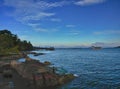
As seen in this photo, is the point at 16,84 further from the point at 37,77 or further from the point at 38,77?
the point at 38,77

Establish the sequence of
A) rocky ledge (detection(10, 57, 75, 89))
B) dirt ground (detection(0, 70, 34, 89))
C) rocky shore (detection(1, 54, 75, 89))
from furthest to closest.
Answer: rocky ledge (detection(10, 57, 75, 89)) < rocky shore (detection(1, 54, 75, 89)) < dirt ground (detection(0, 70, 34, 89))

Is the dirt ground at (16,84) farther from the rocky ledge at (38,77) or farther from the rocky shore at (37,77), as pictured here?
the rocky ledge at (38,77)

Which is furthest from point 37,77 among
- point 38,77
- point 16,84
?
point 16,84

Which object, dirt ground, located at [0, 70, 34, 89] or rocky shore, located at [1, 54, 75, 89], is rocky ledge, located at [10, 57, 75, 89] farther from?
dirt ground, located at [0, 70, 34, 89]

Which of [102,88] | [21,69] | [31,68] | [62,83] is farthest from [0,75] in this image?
[102,88]

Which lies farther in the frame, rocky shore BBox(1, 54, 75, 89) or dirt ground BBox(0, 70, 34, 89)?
rocky shore BBox(1, 54, 75, 89)

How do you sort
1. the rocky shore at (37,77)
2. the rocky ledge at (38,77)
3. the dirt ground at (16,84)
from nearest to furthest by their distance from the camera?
1. the dirt ground at (16,84)
2. the rocky shore at (37,77)
3. the rocky ledge at (38,77)

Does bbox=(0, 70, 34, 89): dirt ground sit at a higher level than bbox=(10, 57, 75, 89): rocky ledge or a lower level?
lower

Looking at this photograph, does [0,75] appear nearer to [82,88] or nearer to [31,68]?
[31,68]

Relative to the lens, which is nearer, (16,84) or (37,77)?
(37,77)

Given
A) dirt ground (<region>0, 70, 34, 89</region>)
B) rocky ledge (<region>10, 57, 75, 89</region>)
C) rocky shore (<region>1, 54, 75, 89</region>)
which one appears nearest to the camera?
dirt ground (<region>0, 70, 34, 89</region>)

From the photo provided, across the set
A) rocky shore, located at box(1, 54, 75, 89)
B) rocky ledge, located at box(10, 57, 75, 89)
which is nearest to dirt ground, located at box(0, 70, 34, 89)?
rocky shore, located at box(1, 54, 75, 89)

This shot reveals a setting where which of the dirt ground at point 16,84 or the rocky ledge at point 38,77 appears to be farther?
the rocky ledge at point 38,77

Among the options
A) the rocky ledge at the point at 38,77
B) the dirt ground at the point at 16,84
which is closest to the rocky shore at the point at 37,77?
the rocky ledge at the point at 38,77
